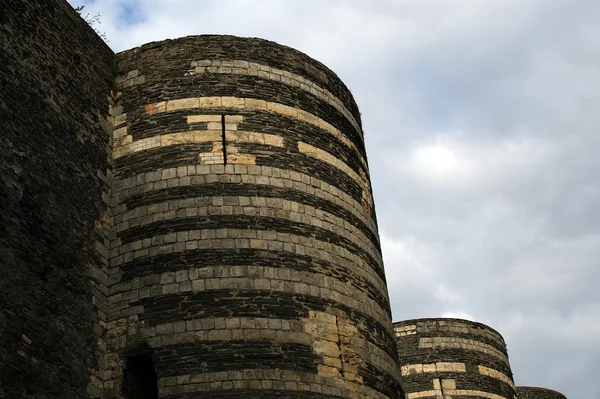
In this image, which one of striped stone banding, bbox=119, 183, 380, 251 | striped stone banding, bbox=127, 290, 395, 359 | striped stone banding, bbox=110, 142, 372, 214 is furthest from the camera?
striped stone banding, bbox=110, 142, 372, 214

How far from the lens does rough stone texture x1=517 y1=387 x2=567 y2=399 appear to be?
2853cm

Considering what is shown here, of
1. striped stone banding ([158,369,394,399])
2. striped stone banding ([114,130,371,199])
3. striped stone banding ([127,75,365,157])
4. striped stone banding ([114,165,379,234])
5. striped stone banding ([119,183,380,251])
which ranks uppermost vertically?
striped stone banding ([127,75,365,157])

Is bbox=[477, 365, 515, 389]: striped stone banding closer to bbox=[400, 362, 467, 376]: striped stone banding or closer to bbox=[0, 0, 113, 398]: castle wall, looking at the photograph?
bbox=[400, 362, 467, 376]: striped stone banding

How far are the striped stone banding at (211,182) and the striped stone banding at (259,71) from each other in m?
1.73

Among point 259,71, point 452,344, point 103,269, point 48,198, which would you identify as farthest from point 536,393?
point 48,198

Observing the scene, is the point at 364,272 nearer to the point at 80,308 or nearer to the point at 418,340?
the point at 80,308

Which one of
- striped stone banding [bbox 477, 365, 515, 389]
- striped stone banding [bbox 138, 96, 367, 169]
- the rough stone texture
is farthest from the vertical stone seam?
the rough stone texture

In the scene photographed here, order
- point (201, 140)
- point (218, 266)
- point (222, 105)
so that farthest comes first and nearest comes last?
point (222, 105)
point (201, 140)
point (218, 266)

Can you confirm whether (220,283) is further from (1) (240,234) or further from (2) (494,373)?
(2) (494,373)

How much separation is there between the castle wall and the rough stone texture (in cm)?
2188

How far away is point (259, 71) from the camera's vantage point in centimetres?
1218

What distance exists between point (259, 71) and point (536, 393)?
2148 centimetres

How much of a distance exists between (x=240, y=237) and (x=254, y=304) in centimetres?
100

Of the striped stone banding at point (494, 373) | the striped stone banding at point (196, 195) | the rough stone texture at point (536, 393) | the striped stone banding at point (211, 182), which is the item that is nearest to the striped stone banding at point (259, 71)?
the striped stone banding at point (211, 182)
